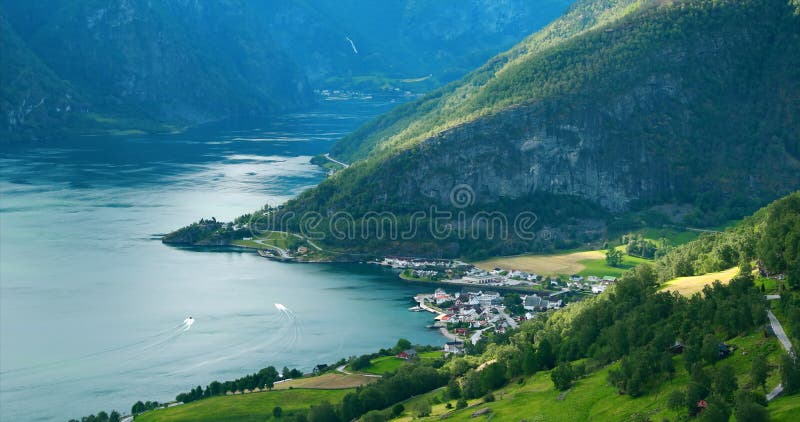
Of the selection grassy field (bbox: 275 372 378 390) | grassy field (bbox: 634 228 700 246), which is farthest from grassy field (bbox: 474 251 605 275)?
grassy field (bbox: 275 372 378 390)

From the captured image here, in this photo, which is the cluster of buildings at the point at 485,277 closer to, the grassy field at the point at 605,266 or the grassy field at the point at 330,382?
the grassy field at the point at 605,266

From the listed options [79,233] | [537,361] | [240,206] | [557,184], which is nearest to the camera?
[537,361]

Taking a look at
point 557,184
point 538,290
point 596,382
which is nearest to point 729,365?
point 596,382

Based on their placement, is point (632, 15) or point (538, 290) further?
point (632, 15)

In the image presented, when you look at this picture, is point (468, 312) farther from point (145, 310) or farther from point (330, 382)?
point (145, 310)

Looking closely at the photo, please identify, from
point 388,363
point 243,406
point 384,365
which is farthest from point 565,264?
point 243,406

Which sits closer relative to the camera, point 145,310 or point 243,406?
point 243,406

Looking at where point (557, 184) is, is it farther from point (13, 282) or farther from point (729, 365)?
point (729, 365)
